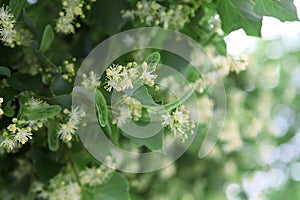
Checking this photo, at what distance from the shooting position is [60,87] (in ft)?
1.94

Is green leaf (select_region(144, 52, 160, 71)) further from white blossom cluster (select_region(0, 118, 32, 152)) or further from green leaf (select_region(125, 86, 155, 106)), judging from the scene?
white blossom cluster (select_region(0, 118, 32, 152))

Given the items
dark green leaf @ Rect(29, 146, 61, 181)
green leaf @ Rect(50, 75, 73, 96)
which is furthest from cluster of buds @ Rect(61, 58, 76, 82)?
dark green leaf @ Rect(29, 146, 61, 181)

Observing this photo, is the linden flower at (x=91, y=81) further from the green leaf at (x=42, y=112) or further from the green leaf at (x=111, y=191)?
the green leaf at (x=111, y=191)

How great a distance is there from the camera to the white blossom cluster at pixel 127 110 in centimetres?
56

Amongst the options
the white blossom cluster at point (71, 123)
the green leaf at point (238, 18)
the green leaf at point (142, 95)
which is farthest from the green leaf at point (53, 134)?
the green leaf at point (238, 18)

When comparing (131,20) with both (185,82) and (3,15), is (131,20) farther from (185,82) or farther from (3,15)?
(3,15)

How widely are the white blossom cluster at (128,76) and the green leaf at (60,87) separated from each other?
3.2 inches

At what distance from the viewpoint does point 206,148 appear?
0.95 meters

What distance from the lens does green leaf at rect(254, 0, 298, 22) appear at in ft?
1.93

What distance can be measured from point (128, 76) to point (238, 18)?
0.72 feet

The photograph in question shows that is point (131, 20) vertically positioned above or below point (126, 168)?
above

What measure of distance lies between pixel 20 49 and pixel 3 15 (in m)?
0.12

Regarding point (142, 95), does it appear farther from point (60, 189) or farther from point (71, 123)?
point (60, 189)

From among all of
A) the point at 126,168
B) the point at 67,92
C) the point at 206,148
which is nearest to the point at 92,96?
the point at 67,92
